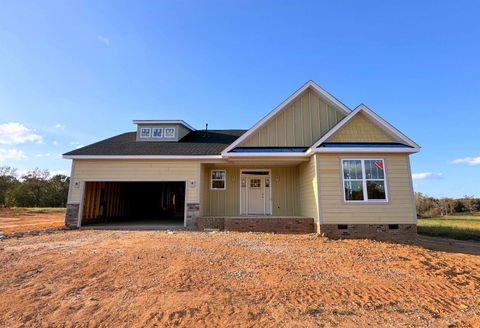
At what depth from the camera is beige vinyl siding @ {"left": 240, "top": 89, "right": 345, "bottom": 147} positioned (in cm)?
1173

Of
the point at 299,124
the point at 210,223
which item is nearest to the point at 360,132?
the point at 299,124

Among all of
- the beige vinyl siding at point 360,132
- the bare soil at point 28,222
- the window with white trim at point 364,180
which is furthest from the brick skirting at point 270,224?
the bare soil at point 28,222

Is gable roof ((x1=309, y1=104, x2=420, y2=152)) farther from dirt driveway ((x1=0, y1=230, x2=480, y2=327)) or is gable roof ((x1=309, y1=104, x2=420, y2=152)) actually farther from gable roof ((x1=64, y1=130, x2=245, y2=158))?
gable roof ((x1=64, y1=130, x2=245, y2=158))

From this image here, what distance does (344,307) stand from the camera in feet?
12.3

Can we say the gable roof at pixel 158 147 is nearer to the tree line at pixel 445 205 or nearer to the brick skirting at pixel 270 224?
the brick skirting at pixel 270 224

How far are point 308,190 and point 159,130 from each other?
28.6ft

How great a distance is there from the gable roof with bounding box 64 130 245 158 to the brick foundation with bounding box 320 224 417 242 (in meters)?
5.72

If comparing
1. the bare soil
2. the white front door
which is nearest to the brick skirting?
the white front door

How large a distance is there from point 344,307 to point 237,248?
3876 mm

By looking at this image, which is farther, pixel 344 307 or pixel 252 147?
pixel 252 147

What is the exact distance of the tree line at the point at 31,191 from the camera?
2886cm

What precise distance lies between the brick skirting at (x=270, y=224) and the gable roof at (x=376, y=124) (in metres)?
2.96

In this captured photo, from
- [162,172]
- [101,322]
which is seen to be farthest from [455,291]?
[162,172]

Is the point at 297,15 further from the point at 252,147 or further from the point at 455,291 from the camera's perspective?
the point at 455,291
